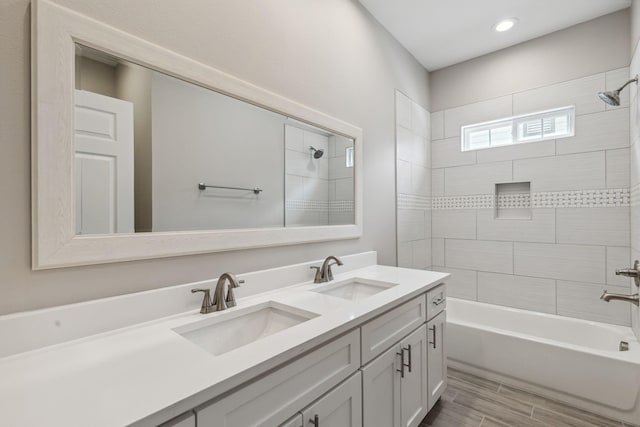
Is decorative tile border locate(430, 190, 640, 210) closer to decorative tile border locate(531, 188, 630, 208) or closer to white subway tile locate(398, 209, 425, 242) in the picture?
decorative tile border locate(531, 188, 630, 208)

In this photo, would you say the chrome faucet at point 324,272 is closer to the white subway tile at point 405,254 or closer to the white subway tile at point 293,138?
the white subway tile at point 293,138

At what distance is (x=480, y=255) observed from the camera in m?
2.88

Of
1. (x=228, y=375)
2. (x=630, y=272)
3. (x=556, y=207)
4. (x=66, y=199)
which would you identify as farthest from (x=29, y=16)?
(x=556, y=207)

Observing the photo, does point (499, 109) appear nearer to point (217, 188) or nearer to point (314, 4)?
point (314, 4)

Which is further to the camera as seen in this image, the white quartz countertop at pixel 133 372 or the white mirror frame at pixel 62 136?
the white mirror frame at pixel 62 136

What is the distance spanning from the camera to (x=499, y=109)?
2781 millimetres

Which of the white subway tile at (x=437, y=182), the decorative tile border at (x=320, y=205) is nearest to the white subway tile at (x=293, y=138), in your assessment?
the decorative tile border at (x=320, y=205)

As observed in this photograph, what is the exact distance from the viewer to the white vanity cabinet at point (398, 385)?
3.98 feet

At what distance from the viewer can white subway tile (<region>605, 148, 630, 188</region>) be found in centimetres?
221

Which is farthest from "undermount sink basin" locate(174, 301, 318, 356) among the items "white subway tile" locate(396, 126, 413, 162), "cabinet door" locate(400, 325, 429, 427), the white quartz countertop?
"white subway tile" locate(396, 126, 413, 162)

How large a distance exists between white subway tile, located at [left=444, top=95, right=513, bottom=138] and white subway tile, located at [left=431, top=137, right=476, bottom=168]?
0.27 feet

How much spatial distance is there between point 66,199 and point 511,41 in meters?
3.35

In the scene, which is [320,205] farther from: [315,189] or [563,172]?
[563,172]

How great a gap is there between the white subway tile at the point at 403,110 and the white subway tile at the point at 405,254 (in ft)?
3.53
